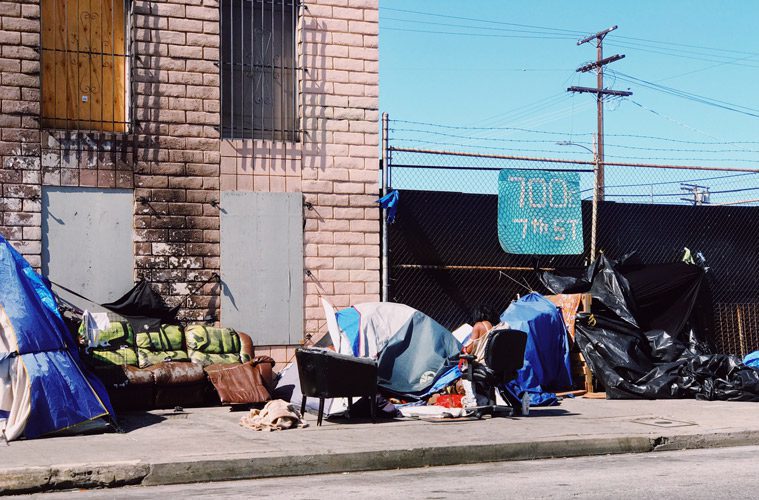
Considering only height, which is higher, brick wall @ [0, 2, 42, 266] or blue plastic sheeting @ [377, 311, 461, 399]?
brick wall @ [0, 2, 42, 266]

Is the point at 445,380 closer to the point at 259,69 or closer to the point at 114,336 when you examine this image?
the point at 114,336

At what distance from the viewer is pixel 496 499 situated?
682cm

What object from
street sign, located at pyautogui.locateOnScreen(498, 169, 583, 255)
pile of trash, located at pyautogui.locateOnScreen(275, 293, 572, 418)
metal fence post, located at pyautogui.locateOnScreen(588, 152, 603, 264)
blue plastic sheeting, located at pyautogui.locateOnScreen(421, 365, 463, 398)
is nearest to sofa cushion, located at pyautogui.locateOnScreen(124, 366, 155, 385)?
pile of trash, located at pyautogui.locateOnScreen(275, 293, 572, 418)

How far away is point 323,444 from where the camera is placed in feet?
29.4

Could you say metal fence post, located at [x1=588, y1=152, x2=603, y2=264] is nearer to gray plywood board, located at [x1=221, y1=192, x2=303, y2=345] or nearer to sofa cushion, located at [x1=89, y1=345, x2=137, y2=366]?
gray plywood board, located at [x1=221, y1=192, x2=303, y2=345]

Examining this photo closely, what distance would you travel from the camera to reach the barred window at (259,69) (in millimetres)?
13305

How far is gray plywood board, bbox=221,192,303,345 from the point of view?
510 inches

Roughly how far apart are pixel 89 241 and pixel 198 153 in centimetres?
184

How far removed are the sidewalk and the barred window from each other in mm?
4085

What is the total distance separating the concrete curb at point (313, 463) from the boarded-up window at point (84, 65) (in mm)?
6091

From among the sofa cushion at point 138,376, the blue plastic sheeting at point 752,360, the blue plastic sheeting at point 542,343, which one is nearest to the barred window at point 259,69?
the sofa cushion at point 138,376

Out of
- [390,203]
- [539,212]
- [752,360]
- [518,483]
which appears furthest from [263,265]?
[752,360]

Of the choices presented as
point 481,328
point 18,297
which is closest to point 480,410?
point 481,328

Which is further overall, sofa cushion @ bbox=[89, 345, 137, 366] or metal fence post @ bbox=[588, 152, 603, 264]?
metal fence post @ bbox=[588, 152, 603, 264]
